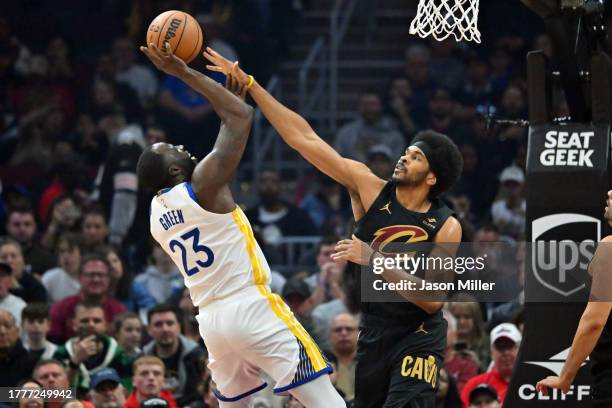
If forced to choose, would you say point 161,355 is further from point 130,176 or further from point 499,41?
point 499,41

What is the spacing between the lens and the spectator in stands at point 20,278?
12.0 meters

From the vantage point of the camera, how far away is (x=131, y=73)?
54.8ft

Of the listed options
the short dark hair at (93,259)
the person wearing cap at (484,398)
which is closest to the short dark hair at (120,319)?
the short dark hair at (93,259)

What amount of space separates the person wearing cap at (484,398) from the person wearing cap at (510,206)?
4.26 m

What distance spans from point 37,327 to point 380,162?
15.5ft

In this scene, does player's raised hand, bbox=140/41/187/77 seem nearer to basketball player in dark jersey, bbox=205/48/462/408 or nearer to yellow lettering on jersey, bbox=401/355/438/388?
basketball player in dark jersey, bbox=205/48/462/408

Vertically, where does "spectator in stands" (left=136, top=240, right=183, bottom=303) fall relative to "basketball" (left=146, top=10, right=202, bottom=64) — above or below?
below

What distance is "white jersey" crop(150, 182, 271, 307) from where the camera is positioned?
7.48 m

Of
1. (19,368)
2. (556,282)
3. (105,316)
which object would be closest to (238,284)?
(556,282)

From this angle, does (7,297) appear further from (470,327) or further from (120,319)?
(470,327)

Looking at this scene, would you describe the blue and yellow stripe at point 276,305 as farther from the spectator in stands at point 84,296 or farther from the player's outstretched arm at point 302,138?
the spectator in stands at point 84,296

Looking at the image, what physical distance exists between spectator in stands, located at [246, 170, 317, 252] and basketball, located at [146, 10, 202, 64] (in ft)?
20.6

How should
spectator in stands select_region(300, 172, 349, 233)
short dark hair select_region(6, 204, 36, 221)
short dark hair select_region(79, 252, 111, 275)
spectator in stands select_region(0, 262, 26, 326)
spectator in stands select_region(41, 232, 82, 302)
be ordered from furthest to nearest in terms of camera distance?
1. spectator in stands select_region(300, 172, 349, 233)
2. short dark hair select_region(6, 204, 36, 221)
3. spectator in stands select_region(41, 232, 82, 302)
4. short dark hair select_region(79, 252, 111, 275)
5. spectator in stands select_region(0, 262, 26, 326)

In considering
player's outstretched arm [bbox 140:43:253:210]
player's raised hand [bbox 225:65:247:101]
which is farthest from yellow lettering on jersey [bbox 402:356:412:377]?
player's raised hand [bbox 225:65:247:101]
